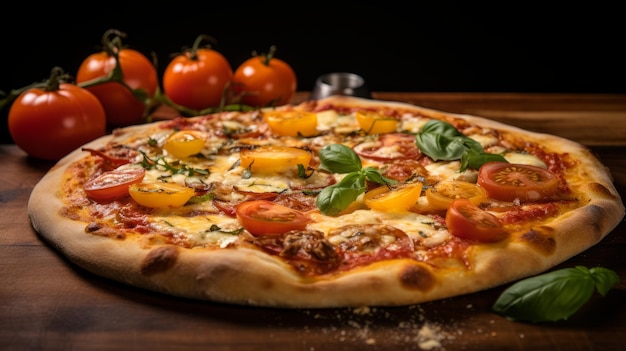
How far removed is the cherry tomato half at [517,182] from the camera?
4062 mm

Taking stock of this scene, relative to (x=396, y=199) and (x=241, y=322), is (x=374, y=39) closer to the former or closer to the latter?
(x=396, y=199)

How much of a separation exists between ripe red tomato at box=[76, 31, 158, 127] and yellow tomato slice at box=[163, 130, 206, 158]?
1.15 meters

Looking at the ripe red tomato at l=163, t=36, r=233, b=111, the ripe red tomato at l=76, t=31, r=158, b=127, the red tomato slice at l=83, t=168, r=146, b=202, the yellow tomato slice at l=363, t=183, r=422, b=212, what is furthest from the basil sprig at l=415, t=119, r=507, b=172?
the ripe red tomato at l=76, t=31, r=158, b=127

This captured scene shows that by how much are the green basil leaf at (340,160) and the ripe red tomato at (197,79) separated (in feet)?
6.55

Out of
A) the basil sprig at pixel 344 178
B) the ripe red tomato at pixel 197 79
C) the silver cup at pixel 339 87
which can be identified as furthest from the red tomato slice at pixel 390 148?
the ripe red tomato at pixel 197 79

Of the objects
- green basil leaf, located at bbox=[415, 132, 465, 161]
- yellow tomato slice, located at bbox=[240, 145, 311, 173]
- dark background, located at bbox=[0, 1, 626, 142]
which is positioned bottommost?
dark background, located at bbox=[0, 1, 626, 142]

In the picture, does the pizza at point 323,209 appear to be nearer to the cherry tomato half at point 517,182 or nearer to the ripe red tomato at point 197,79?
the cherry tomato half at point 517,182

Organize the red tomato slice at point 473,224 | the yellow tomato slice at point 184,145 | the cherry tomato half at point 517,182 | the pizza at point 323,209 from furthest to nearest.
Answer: the yellow tomato slice at point 184,145 → the cherry tomato half at point 517,182 → the red tomato slice at point 473,224 → the pizza at point 323,209

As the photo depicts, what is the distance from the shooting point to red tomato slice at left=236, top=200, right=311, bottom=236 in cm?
365

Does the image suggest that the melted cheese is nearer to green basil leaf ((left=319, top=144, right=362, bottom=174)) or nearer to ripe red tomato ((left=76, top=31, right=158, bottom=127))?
green basil leaf ((left=319, top=144, right=362, bottom=174))

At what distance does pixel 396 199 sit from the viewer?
12.7 ft

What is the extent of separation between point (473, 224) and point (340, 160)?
98cm

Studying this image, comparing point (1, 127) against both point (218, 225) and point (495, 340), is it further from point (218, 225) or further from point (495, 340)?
point (495, 340)

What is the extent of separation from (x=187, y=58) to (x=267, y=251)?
3085 mm
